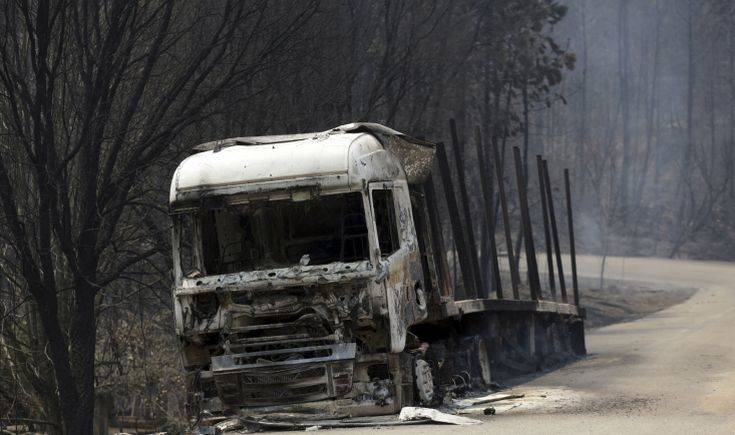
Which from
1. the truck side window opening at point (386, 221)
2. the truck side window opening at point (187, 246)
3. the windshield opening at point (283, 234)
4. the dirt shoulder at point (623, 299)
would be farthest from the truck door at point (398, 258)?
the dirt shoulder at point (623, 299)

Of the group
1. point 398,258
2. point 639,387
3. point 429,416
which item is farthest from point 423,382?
point 639,387

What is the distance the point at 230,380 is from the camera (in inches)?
508

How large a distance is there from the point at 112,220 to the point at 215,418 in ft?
17.9

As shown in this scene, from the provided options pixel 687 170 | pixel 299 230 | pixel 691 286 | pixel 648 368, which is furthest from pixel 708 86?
pixel 299 230

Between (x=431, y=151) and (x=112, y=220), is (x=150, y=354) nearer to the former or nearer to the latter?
(x=112, y=220)

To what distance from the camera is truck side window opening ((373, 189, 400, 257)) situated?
44.7 feet

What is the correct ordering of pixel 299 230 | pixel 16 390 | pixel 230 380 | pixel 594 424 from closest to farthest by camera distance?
1. pixel 594 424
2. pixel 230 380
3. pixel 299 230
4. pixel 16 390

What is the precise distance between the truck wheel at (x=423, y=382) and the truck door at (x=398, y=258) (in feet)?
1.55

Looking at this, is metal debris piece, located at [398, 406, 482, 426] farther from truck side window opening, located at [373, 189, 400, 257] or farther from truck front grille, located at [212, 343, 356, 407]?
truck side window opening, located at [373, 189, 400, 257]

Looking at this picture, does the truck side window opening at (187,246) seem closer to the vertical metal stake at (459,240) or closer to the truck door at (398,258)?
the truck door at (398,258)

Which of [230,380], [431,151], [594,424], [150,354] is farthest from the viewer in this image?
[150,354]

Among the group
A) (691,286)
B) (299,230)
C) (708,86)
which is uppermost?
(708,86)

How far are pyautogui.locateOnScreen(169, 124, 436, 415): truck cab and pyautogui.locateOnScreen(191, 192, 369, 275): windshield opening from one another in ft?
0.06

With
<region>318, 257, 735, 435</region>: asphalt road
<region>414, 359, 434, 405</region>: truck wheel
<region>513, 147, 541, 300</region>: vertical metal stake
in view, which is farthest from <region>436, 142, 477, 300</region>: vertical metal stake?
<region>414, 359, 434, 405</region>: truck wheel
